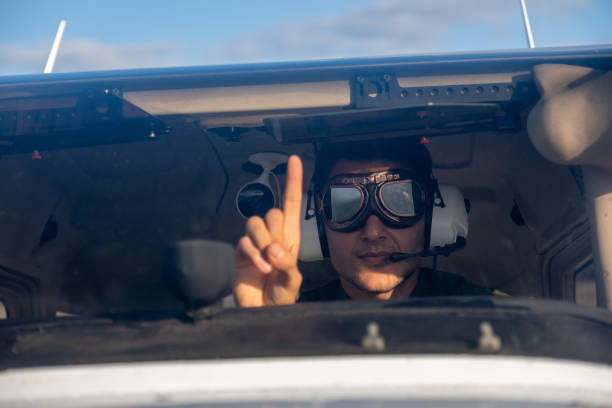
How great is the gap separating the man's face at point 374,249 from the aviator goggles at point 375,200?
0.04 m

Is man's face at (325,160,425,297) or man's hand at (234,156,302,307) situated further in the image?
man's face at (325,160,425,297)

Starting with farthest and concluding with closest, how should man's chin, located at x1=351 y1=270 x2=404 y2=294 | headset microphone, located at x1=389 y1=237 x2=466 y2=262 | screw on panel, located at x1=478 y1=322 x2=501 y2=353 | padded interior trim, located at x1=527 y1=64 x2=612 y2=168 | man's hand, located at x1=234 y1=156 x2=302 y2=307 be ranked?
man's chin, located at x1=351 y1=270 x2=404 y2=294 < headset microphone, located at x1=389 y1=237 x2=466 y2=262 < man's hand, located at x1=234 y1=156 x2=302 y2=307 < padded interior trim, located at x1=527 y1=64 x2=612 y2=168 < screw on panel, located at x1=478 y1=322 x2=501 y2=353

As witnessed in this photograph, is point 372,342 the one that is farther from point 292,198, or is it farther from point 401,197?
point 401,197

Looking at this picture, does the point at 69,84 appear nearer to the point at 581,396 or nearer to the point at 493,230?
the point at 581,396

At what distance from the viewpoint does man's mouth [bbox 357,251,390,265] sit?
2.41 meters

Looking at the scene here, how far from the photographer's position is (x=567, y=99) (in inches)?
67.7

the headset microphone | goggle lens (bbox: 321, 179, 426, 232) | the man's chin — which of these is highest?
goggle lens (bbox: 321, 179, 426, 232)

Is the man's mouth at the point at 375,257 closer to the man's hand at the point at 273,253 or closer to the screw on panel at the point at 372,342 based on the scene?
the man's hand at the point at 273,253

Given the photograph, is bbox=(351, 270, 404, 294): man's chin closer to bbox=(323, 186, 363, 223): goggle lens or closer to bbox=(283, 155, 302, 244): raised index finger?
bbox=(323, 186, 363, 223): goggle lens

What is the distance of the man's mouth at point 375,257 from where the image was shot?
7.91 ft

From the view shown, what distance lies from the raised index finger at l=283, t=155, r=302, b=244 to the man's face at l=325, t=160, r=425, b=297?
1.98 feet

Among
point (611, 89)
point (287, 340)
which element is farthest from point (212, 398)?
point (611, 89)

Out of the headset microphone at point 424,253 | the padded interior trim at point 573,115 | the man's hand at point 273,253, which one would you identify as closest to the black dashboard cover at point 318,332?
the man's hand at point 273,253

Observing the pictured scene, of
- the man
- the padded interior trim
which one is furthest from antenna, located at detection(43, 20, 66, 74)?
the padded interior trim
